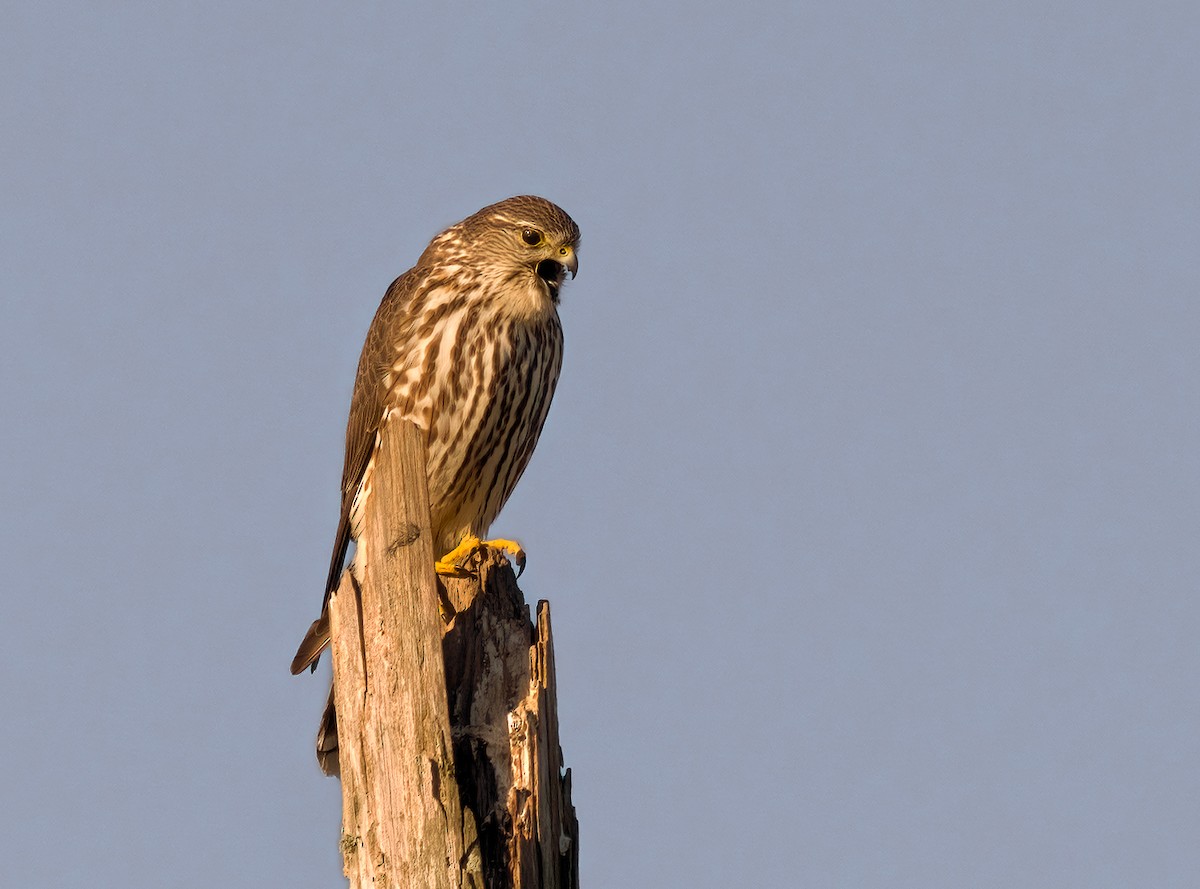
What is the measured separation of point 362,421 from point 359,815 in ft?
8.23

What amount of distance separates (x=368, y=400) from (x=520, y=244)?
3.05 feet

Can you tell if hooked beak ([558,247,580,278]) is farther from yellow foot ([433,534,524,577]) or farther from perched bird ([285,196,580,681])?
yellow foot ([433,534,524,577])

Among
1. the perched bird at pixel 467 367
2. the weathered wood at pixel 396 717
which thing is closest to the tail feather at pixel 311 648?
the perched bird at pixel 467 367

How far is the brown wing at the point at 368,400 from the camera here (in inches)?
226

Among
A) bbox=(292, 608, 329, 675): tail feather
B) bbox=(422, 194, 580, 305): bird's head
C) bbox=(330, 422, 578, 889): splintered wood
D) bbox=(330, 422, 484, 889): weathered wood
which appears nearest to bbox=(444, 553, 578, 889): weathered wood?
bbox=(330, 422, 578, 889): splintered wood

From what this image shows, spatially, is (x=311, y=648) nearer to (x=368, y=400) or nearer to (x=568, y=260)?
(x=368, y=400)

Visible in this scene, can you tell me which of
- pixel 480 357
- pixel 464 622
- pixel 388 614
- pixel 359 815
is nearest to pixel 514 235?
pixel 480 357

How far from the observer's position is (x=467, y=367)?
562 centimetres

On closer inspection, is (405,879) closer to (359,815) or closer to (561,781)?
(359,815)

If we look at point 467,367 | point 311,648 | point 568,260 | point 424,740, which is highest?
point 568,260

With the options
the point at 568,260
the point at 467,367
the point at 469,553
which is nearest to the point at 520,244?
the point at 568,260

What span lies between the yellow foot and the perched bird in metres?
0.30

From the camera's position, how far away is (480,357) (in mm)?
5617

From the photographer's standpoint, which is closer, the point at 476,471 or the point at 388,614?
the point at 388,614
